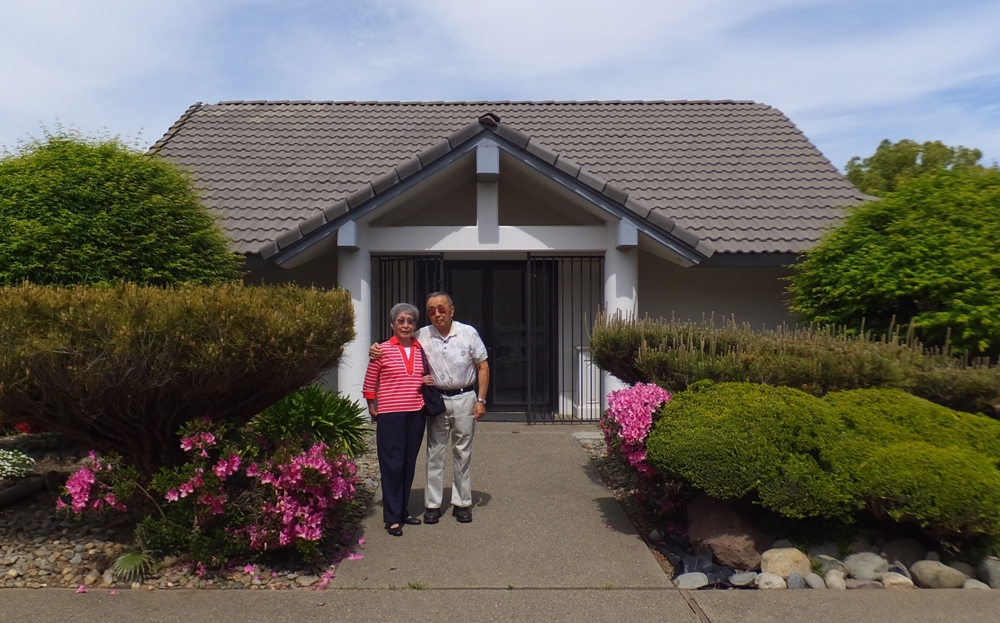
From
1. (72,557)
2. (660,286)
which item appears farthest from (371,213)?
(72,557)

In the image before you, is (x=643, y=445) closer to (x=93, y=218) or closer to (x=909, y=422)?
(x=909, y=422)

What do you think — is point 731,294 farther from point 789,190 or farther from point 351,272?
point 351,272

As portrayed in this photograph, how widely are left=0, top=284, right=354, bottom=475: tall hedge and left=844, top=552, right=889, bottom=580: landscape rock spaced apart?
376 centimetres

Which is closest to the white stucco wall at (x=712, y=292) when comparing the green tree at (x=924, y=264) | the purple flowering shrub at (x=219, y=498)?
the green tree at (x=924, y=264)

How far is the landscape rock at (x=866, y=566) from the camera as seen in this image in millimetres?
4781

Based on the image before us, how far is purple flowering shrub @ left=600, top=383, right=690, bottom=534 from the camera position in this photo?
5.42 metres

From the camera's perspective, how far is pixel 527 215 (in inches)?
395

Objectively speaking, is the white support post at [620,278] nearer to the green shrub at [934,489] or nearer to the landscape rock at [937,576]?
the green shrub at [934,489]

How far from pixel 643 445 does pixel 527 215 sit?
5.18 metres

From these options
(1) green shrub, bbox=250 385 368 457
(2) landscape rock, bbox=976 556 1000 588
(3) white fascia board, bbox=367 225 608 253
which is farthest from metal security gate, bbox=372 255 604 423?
(2) landscape rock, bbox=976 556 1000 588

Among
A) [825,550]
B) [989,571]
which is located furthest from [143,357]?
[989,571]

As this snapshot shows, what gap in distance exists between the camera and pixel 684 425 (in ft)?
17.0

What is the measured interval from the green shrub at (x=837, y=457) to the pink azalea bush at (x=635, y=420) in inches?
4.3

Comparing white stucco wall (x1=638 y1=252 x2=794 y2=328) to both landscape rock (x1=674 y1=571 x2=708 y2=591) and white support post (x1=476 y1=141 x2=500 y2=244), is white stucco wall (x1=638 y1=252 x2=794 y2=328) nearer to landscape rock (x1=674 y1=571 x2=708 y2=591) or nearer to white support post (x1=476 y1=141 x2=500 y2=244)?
white support post (x1=476 y1=141 x2=500 y2=244)
